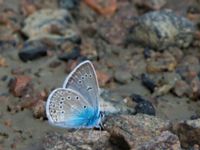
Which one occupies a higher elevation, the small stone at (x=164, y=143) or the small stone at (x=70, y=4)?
the small stone at (x=70, y=4)

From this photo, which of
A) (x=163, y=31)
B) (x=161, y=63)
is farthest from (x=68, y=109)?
(x=163, y=31)

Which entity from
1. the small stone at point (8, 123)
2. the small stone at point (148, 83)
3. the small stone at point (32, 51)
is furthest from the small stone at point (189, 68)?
the small stone at point (8, 123)

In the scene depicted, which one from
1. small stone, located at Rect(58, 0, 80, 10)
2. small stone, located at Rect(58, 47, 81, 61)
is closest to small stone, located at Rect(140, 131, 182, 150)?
small stone, located at Rect(58, 47, 81, 61)

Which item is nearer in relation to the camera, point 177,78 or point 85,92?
point 85,92

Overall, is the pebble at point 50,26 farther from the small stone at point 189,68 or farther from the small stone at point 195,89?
the small stone at point 195,89

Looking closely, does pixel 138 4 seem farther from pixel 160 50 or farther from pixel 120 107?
pixel 120 107

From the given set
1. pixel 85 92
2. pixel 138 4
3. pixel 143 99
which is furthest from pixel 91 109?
pixel 138 4
